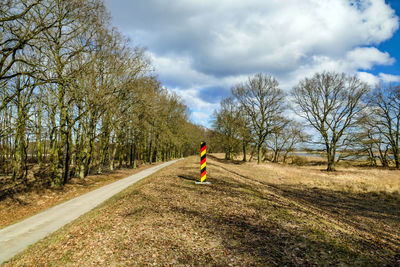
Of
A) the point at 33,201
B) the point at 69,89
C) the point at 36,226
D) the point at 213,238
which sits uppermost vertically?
the point at 69,89

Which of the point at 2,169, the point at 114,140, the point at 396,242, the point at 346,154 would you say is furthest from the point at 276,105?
the point at 2,169

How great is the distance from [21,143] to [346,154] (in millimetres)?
40716

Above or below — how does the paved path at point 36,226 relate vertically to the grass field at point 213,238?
below

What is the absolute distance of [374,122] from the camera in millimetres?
30188

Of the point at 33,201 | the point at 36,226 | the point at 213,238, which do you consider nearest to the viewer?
the point at 213,238

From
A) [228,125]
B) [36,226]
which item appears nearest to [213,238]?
[36,226]

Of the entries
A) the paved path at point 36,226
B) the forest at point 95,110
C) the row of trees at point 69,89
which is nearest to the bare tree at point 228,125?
the forest at point 95,110

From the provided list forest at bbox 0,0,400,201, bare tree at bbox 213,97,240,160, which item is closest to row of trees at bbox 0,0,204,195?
forest at bbox 0,0,400,201

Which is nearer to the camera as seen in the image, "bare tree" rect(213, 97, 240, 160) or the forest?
the forest

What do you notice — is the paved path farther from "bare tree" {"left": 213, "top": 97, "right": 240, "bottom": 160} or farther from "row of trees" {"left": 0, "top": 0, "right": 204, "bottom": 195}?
"bare tree" {"left": 213, "top": 97, "right": 240, "bottom": 160}

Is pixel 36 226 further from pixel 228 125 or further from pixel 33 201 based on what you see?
pixel 228 125

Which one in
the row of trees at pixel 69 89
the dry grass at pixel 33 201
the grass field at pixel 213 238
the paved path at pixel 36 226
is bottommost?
the dry grass at pixel 33 201

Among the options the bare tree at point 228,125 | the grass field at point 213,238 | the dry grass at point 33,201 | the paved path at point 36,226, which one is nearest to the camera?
the grass field at point 213,238

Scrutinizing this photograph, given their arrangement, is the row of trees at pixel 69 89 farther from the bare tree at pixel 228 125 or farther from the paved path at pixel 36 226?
the bare tree at pixel 228 125
